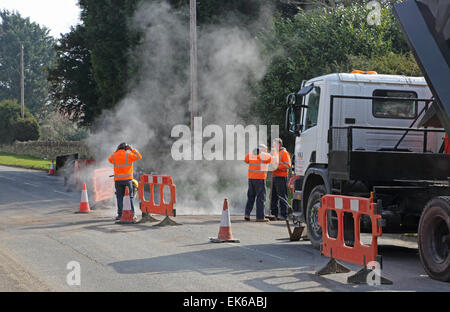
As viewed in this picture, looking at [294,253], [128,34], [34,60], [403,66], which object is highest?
[34,60]

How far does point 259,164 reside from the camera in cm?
1565

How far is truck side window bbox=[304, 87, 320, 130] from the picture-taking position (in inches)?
474

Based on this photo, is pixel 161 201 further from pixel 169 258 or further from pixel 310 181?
pixel 169 258

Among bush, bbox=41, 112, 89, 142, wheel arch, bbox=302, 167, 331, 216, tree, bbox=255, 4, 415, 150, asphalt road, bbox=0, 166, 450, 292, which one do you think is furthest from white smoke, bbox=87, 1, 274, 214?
bush, bbox=41, 112, 89, 142

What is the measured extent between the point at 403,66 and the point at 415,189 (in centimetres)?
1073

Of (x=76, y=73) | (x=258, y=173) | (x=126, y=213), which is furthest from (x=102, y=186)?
(x=76, y=73)

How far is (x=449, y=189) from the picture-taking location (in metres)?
9.43

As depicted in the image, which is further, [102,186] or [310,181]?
[102,186]

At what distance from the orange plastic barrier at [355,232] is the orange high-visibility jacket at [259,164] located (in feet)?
20.3

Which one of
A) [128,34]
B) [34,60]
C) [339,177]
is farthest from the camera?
[34,60]

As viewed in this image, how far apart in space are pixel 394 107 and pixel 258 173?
4.70m

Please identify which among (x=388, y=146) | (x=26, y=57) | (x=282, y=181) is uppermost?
(x=26, y=57)

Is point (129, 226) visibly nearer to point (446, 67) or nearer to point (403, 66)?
point (446, 67)
